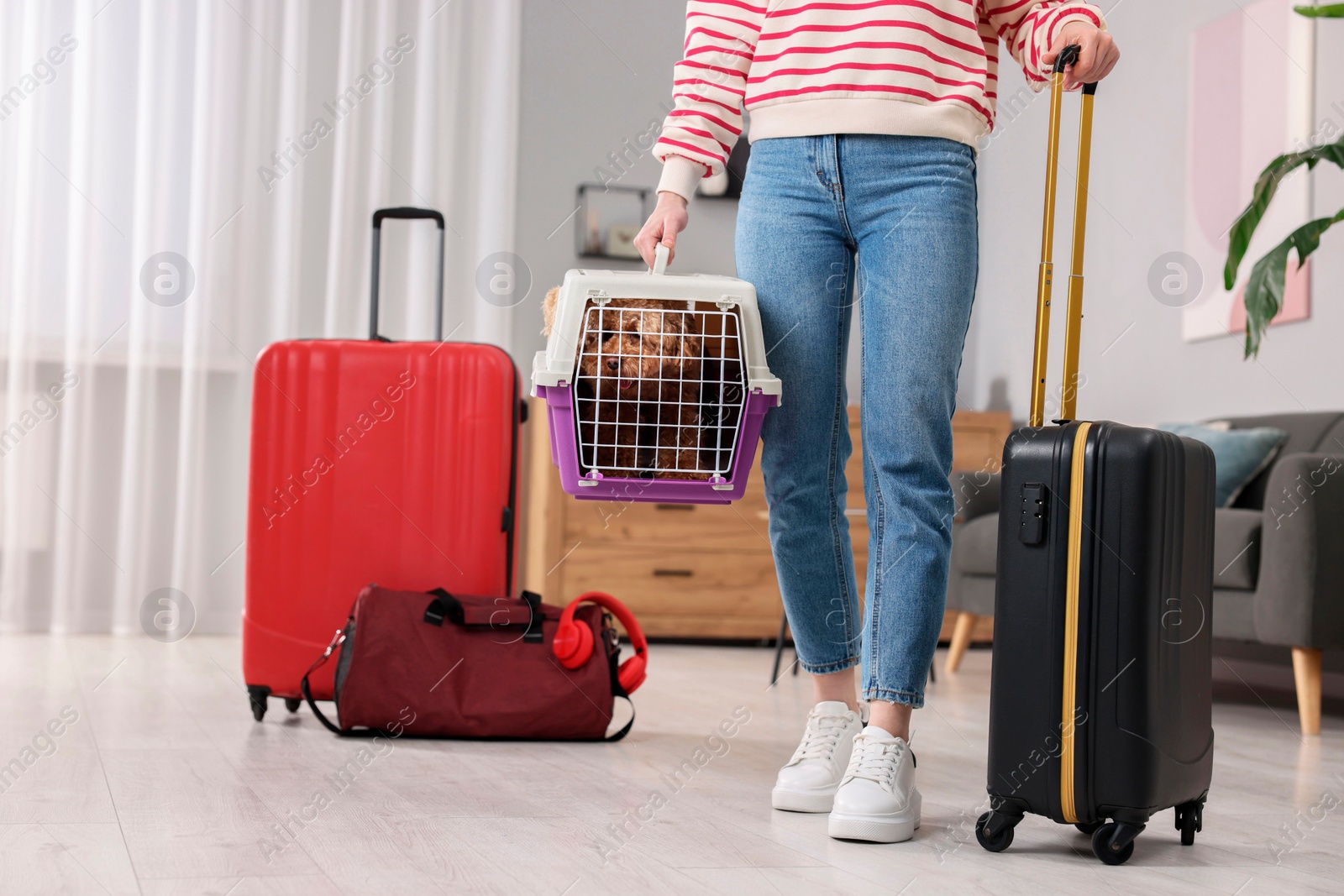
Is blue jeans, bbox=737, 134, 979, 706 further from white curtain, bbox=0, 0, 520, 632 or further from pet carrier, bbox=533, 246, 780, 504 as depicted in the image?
white curtain, bbox=0, 0, 520, 632

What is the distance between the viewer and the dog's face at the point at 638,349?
1.17m

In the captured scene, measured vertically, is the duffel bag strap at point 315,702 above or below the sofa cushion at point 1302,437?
below

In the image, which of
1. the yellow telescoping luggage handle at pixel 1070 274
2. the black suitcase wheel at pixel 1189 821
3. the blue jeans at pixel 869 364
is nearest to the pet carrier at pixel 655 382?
the blue jeans at pixel 869 364

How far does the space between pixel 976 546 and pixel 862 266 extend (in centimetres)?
181

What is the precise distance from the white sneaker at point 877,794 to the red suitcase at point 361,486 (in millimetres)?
856

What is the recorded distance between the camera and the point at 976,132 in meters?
1.28

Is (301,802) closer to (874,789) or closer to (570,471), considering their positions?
(570,471)

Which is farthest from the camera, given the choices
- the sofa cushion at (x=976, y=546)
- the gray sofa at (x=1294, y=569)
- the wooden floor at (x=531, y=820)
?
the sofa cushion at (x=976, y=546)

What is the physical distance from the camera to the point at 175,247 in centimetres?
346

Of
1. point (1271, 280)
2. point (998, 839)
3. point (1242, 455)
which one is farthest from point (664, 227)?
point (1242, 455)

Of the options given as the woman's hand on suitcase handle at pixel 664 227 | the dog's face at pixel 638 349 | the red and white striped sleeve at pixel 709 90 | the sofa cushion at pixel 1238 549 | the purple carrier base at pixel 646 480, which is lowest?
the sofa cushion at pixel 1238 549

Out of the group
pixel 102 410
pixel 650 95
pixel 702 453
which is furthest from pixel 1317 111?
pixel 102 410

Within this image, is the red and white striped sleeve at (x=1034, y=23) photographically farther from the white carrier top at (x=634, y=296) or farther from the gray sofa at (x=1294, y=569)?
the gray sofa at (x=1294, y=569)

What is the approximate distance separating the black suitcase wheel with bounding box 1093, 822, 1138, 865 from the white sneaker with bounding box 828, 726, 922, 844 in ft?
0.57
